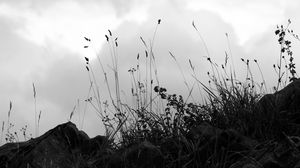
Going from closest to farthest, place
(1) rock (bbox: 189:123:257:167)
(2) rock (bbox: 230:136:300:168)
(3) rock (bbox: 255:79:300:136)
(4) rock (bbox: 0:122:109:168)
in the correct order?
1. (2) rock (bbox: 230:136:300:168)
2. (1) rock (bbox: 189:123:257:167)
3. (3) rock (bbox: 255:79:300:136)
4. (4) rock (bbox: 0:122:109:168)

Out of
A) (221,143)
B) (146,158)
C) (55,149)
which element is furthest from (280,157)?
(55,149)

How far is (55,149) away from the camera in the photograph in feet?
16.0

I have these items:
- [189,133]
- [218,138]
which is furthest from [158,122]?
[218,138]

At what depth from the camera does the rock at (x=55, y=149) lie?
15.4ft

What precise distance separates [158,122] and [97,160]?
0.71 m

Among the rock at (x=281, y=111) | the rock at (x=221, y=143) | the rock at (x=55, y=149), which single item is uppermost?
the rock at (x=55, y=149)

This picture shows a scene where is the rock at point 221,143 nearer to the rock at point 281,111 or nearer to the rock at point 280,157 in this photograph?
the rock at point 281,111

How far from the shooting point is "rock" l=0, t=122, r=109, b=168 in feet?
15.4

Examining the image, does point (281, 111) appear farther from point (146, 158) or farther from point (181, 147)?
point (146, 158)

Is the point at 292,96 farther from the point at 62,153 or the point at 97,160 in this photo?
the point at 62,153

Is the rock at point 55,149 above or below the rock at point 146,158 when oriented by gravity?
above

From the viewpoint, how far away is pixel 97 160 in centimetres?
458

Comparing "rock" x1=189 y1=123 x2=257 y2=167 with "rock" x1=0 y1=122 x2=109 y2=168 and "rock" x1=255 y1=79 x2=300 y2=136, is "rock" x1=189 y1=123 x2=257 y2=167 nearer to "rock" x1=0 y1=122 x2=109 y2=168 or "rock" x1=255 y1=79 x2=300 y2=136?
"rock" x1=255 y1=79 x2=300 y2=136

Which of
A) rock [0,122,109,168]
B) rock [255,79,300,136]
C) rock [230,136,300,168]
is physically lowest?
rock [230,136,300,168]
